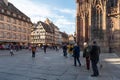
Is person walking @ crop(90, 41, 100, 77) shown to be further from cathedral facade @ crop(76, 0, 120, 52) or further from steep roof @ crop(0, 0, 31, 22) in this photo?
steep roof @ crop(0, 0, 31, 22)

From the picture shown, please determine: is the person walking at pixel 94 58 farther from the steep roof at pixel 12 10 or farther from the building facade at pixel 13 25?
the steep roof at pixel 12 10

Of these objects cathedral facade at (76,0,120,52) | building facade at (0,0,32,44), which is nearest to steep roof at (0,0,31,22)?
building facade at (0,0,32,44)

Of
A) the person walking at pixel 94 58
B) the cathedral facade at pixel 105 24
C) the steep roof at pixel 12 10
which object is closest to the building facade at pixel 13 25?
the steep roof at pixel 12 10

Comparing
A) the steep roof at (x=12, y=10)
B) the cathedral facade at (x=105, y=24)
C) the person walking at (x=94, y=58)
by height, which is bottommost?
the person walking at (x=94, y=58)

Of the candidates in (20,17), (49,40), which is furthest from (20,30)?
(49,40)

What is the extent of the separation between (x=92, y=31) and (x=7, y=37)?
42.3 m

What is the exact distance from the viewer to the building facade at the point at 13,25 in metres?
72.2

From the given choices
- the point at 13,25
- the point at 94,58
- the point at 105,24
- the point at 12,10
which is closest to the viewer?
the point at 94,58

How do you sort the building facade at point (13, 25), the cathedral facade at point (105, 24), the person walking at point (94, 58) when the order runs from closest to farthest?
the person walking at point (94, 58) → the cathedral facade at point (105, 24) → the building facade at point (13, 25)

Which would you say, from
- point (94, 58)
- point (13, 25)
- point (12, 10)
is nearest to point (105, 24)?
point (94, 58)

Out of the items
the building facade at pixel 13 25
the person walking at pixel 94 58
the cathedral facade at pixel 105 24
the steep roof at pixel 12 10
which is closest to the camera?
the person walking at pixel 94 58

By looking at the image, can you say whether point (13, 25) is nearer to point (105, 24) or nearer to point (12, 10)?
point (12, 10)

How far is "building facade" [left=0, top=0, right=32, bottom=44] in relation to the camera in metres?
72.2

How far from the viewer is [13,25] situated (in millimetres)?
78312
